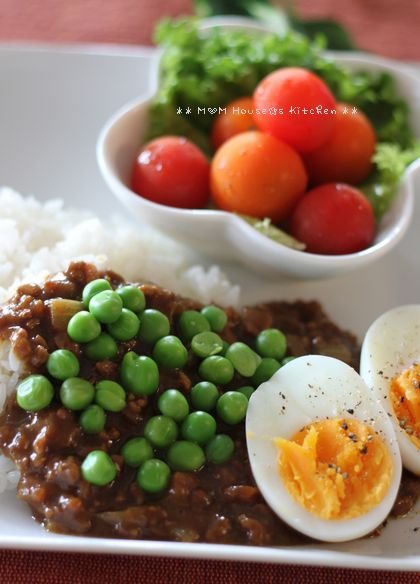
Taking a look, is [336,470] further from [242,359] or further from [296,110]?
[296,110]

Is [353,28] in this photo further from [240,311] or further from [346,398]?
[346,398]

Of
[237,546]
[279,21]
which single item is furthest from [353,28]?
[237,546]

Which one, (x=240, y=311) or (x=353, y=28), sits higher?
(x=353, y=28)

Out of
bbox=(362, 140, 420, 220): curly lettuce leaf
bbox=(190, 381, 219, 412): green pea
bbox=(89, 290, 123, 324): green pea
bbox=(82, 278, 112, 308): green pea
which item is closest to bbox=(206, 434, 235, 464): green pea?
bbox=(190, 381, 219, 412): green pea

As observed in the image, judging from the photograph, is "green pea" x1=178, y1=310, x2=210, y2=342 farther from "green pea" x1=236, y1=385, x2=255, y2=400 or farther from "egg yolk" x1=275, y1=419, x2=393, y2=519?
"egg yolk" x1=275, y1=419, x2=393, y2=519

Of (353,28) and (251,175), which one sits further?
(353,28)

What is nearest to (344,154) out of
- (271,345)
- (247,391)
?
(271,345)

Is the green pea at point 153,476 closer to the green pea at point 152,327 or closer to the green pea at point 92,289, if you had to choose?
the green pea at point 152,327
